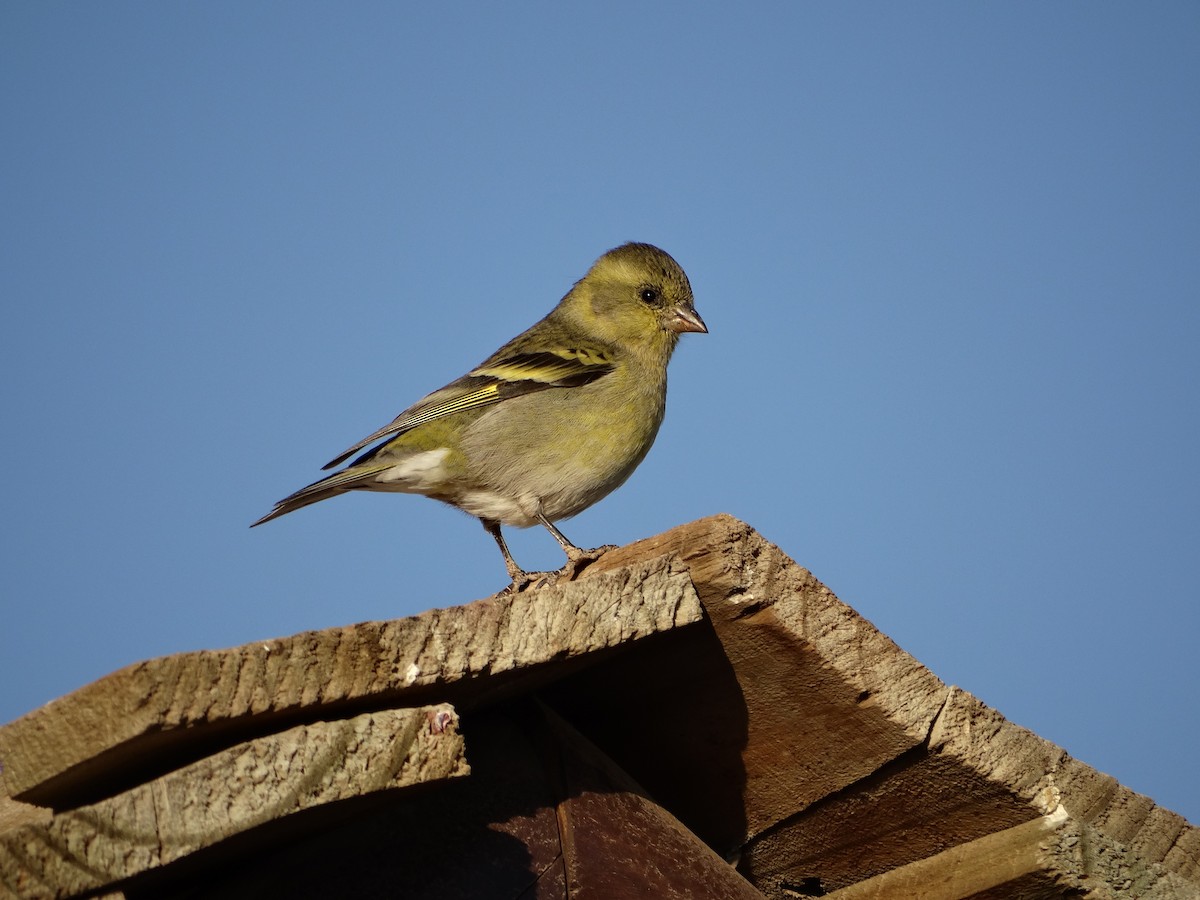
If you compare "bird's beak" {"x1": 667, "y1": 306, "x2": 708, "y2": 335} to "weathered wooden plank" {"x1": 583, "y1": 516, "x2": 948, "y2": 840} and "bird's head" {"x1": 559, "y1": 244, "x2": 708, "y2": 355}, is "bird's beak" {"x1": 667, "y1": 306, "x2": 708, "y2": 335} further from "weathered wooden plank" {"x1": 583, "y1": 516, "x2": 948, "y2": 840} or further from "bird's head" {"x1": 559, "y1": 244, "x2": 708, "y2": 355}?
"weathered wooden plank" {"x1": 583, "y1": 516, "x2": 948, "y2": 840}

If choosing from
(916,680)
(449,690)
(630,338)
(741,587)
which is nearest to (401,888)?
(449,690)

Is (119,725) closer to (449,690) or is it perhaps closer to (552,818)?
(449,690)

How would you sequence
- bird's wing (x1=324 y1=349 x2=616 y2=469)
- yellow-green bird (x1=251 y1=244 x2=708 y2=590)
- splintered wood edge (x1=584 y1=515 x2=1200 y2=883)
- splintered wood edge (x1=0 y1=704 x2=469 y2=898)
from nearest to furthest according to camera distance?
splintered wood edge (x1=0 y1=704 x2=469 y2=898) → splintered wood edge (x1=584 y1=515 x2=1200 y2=883) → yellow-green bird (x1=251 y1=244 x2=708 y2=590) → bird's wing (x1=324 y1=349 x2=616 y2=469)

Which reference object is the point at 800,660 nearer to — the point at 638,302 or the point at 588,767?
the point at 588,767

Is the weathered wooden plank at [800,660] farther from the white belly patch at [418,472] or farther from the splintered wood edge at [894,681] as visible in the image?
the white belly patch at [418,472]

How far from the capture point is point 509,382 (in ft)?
26.7

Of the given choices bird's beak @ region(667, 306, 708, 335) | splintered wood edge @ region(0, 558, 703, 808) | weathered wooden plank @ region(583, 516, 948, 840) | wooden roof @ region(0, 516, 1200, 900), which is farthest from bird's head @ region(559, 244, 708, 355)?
splintered wood edge @ region(0, 558, 703, 808)

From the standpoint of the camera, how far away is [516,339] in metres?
9.11

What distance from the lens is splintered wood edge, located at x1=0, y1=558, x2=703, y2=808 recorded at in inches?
102

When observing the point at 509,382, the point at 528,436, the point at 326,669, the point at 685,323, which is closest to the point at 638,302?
the point at 685,323

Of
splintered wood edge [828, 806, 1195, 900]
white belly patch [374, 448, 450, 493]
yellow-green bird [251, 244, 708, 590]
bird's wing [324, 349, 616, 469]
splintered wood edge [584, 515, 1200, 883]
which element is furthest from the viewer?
bird's wing [324, 349, 616, 469]

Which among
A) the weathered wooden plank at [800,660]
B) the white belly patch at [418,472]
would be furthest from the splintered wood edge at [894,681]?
the white belly patch at [418,472]

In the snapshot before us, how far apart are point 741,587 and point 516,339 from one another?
19.2ft

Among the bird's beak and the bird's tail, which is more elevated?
the bird's beak
